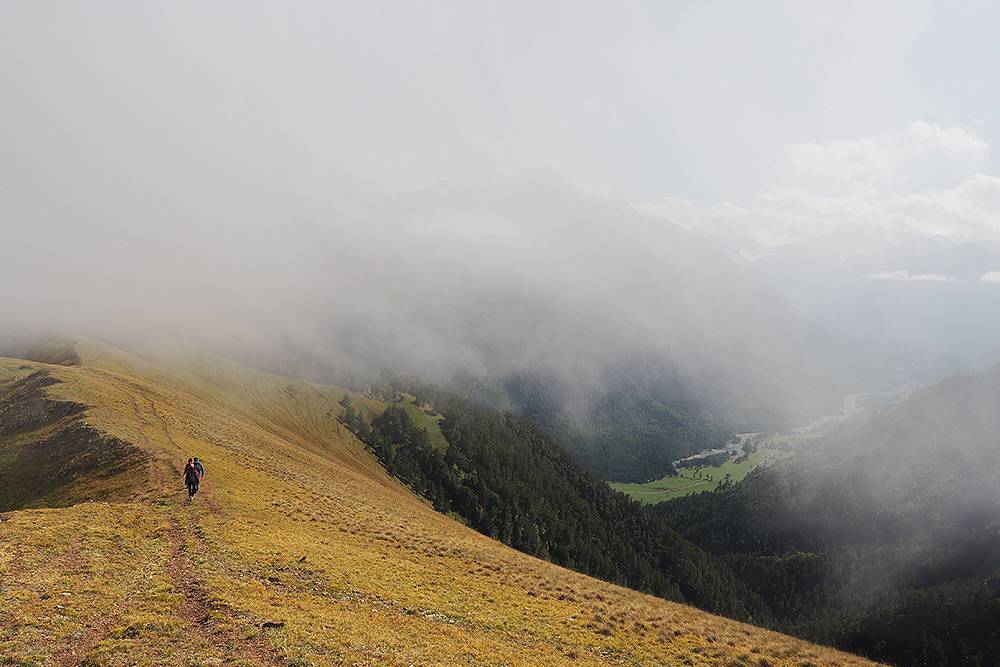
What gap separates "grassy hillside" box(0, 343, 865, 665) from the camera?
2231 cm

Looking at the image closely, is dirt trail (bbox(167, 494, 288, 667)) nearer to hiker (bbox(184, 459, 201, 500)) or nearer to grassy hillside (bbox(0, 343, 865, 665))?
grassy hillside (bbox(0, 343, 865, 665))

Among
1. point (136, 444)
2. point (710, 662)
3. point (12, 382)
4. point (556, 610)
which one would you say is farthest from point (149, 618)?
point (12, 382)

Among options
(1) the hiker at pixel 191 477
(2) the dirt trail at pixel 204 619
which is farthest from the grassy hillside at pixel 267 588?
(1) the hiker at pixel 191 477

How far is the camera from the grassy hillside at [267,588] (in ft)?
73.2

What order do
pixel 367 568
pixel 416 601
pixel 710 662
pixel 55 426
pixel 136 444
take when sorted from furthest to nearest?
pixel 55 426 < pixel 136 444 < pixel 367 568 < pixel 416 601 < pixel 710 662

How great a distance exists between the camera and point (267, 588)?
2847cm

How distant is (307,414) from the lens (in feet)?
559

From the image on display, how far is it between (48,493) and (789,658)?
58.4 metres

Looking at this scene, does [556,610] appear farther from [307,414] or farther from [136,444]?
[307,414]

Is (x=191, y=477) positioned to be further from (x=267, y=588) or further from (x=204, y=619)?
(x=204, y=619)

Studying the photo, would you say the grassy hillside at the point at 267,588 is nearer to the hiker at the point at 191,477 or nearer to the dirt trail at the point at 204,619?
the dirt trail at the point at 204,619

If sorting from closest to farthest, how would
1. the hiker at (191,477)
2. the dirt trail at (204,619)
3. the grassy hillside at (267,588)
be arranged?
the dirt trail at (204,619)
the grassy hillside at (267,588)
the hiker at (191,477)

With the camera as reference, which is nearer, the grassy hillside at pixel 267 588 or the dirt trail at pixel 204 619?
the dirt trail at pixel 204 619

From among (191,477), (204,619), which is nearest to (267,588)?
(204,619)
